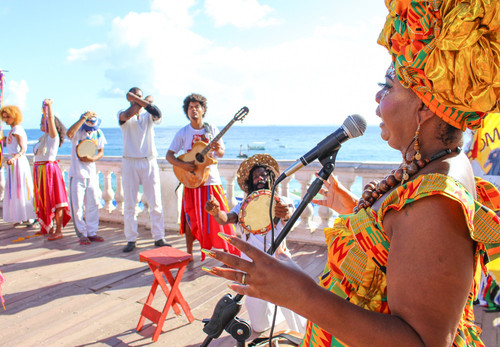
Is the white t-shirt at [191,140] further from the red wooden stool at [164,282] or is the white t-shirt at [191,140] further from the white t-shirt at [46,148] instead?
the white t-shirt at [46,148]

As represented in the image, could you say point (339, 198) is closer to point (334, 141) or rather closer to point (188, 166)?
point (334, 141)

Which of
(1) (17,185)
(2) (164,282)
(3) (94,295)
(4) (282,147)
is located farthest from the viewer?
(4) (282,147)

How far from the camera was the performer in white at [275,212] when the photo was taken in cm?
305

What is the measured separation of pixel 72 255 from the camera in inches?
207

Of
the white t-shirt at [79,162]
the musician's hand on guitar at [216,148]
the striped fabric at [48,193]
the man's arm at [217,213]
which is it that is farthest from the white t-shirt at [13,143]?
the man's arm at [217,213]

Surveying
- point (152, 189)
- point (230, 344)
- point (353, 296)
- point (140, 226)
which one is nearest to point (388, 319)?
point (353, 296)

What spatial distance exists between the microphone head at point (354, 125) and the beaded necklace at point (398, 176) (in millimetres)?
217

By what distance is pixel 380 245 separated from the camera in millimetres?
1038

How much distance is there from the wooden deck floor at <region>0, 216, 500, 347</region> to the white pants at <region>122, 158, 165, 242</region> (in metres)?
0.34

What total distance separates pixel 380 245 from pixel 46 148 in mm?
6516

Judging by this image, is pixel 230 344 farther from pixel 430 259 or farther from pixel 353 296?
pixel 430 259

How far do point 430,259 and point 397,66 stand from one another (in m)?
0.58

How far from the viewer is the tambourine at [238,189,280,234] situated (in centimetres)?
288

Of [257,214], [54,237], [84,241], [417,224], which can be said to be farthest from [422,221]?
[54,237]
